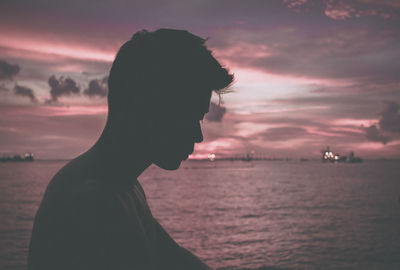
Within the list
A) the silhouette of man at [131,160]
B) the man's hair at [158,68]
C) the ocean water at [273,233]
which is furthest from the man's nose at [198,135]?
the ocean water at [273,233]

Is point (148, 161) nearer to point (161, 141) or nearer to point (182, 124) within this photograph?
point (161, 141)

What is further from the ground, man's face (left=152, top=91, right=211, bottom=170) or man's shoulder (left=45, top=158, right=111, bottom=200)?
man's face (left=152, top=91, right=211, bottom=170)

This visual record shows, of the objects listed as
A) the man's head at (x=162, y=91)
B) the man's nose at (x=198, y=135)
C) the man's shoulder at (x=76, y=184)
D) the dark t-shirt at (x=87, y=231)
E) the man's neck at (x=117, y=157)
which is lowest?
the dark t-shirt at (x=87, y=231)

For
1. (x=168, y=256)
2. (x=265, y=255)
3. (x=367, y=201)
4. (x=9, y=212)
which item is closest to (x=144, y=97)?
(x=168, y=256)

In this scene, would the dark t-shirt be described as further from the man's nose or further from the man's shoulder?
the man's nose

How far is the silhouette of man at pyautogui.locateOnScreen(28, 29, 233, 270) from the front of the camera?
3.02 ft

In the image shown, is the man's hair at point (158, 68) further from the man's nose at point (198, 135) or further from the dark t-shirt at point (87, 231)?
the dark t-shirt at point (87, 231)

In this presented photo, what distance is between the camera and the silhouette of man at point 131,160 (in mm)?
921

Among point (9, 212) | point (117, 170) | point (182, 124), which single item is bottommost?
point (9, 212)

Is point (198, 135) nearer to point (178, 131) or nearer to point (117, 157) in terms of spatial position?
point (178, 131)

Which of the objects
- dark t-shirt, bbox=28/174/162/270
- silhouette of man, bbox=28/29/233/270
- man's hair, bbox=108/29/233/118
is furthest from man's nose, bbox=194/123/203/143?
dark t-shirt, bbox=28/174/162/270

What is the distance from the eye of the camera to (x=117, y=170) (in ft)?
3.69

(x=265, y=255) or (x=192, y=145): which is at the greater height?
(x=192, y=145)

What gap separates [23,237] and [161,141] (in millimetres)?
42275
